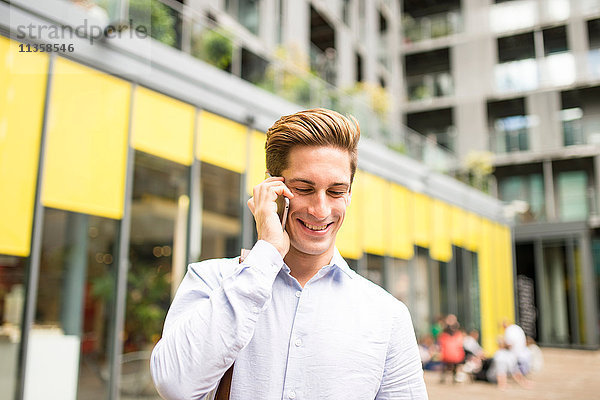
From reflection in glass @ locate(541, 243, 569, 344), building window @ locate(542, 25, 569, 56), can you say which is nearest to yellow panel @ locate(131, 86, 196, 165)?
reflection in glass @ locate(541, 243, 569, 344)

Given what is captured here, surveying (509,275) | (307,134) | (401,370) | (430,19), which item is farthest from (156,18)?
(430,19)

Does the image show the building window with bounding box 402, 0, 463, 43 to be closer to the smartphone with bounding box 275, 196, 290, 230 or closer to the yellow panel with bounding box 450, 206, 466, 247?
the yellow panel with bounding box 450, 206, 466, 247

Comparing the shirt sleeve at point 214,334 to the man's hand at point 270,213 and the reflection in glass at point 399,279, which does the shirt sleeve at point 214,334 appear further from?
the reflection in glass at point 399,279

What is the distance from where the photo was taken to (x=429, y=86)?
1005 inches

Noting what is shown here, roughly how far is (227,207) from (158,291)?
7.29 ft

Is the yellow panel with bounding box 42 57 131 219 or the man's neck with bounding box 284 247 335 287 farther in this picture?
the yellow panel with bounding box 42 57 131 219

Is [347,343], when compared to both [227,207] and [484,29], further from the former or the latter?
[484,29]

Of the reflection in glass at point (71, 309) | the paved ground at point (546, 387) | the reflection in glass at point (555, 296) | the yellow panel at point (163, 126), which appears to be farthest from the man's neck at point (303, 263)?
the reflection in glass at point (555, 296)

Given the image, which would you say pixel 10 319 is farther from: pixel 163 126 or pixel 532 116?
pixel 532 116

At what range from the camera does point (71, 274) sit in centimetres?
775

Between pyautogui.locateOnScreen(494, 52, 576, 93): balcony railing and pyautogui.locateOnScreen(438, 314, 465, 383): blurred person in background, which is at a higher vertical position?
pyautogui.locateOnScreen(494, 52, 576, 93): balcony railing

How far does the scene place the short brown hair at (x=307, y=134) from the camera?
151 cm

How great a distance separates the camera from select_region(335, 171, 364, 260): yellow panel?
1088 centimetres

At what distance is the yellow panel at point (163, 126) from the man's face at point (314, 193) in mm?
5923
